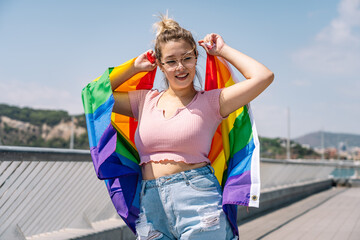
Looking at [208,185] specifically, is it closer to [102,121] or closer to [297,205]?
[102,121]

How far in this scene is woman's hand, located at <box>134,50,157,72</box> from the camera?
280 cm

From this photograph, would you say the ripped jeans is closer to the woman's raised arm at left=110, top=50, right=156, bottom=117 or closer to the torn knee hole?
the torn knee hole

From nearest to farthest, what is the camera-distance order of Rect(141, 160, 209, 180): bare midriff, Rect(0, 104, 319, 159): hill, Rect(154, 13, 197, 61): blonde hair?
Rect(141, 160, 209, 180): bare midriff < Rect(154, 13, 197, 61): blonde hair < Rect(0, 104, 319, 159): hill

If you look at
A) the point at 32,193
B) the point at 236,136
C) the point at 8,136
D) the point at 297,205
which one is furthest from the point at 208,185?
the point at 8,136

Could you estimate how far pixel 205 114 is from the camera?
2.49 metres

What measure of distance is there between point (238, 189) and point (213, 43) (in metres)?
0.84

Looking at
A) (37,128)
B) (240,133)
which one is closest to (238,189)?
(240,133)

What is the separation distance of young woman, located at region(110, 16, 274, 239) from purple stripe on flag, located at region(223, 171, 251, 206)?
0.06 metres

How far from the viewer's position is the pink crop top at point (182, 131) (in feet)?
7.87

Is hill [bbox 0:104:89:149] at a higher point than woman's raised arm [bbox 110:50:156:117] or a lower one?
higher

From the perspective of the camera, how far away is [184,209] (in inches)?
91.7

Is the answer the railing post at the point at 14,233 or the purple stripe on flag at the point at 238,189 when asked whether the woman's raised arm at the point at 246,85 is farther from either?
the railing post at the point at 14,233

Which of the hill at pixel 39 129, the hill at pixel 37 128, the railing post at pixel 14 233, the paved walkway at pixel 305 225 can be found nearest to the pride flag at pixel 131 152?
the railing post at pixel 14 233

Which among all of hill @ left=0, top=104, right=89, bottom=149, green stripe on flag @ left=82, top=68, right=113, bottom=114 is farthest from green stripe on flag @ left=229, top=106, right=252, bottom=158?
Answer: hill @ left=0, top=104, right=89, bottom=149
